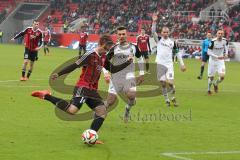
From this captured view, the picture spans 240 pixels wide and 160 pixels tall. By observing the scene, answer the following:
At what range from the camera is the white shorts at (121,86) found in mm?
13742

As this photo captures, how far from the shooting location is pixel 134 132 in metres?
13.0

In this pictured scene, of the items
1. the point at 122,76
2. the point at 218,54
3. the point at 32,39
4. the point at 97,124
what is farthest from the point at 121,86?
the point at 32,39

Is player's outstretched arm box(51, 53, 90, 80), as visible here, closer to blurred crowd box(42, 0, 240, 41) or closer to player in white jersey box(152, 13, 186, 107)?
player in white jersey box(152, 13, 186, 107)

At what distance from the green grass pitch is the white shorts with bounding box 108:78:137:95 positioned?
0.86 metres

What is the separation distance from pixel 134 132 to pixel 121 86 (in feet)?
4.78

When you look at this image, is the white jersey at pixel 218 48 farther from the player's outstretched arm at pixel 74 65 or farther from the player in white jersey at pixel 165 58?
the player's outstretched arm at pixel 74 65

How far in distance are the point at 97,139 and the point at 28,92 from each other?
30.6 feet

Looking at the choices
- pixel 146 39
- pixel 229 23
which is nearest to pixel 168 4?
pixel 229 23

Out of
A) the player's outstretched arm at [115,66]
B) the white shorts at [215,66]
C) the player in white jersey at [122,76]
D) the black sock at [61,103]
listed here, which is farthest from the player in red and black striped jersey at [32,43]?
the black sock at [61,103]

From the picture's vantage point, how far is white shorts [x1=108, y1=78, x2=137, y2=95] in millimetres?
13742

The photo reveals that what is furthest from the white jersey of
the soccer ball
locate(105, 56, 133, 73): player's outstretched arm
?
the soccer ball

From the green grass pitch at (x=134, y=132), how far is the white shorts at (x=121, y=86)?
2.83ft

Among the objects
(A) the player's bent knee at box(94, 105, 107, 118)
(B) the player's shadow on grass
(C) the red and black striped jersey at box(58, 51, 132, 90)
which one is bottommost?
(B) the player's shadow on grass

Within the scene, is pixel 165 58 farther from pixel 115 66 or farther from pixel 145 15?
pixel 145 15
